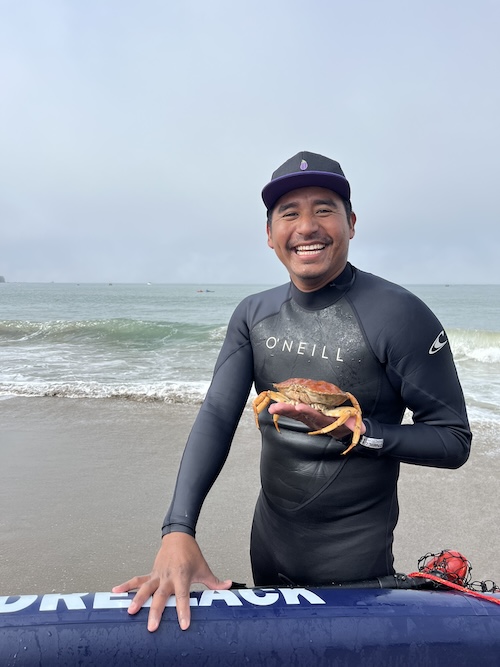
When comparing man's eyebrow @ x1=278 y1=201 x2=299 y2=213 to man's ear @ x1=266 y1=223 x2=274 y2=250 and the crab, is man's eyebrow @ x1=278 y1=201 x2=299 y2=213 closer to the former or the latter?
man's ear @ x1=266 y1=223 x2=274 y2=250

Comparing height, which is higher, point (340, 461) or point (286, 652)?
point (340, 461)

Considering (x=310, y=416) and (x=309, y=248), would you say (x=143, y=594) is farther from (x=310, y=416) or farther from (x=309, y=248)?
(x=309, y=248)

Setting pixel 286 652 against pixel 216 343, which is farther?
pixel 216 343

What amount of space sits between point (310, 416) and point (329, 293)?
682mm

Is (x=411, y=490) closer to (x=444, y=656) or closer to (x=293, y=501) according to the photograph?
(x=293, y=501)

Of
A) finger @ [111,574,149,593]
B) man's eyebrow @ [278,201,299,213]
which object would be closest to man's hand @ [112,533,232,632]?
finger @ [111,574,149,593]

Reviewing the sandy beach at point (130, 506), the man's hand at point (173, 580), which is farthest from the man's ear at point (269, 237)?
the sandy beach at point (130, 506)

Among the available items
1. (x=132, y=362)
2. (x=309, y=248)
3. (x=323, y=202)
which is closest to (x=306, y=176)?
(x=323, y=202)

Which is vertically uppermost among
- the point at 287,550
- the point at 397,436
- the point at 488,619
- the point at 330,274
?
the point at 330,274

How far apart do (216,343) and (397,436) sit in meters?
18.1

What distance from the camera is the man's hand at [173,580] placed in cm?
146

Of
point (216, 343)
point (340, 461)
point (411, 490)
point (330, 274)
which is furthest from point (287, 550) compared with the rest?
point (216, 343)

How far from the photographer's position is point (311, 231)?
1.95 m

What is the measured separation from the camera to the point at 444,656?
1483 mm
